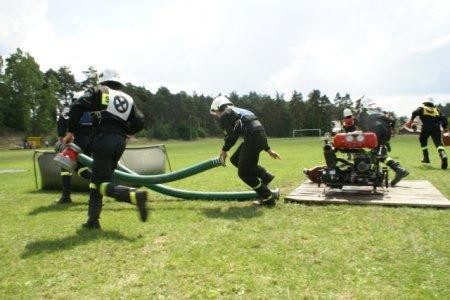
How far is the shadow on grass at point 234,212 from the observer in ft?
23.9

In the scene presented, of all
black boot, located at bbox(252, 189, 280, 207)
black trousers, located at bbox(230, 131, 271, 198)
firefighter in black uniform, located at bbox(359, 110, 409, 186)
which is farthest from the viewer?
firefighter in black uniform, located at bbox(359, 110, 409, 186)

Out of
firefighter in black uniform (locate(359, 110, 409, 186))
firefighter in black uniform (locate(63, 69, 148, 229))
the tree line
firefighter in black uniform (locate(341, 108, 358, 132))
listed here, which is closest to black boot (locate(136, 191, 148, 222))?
firefighter in black uniform (locate(63, 69, 148, 229))

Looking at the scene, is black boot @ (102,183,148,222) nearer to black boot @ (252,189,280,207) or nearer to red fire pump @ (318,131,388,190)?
black boot @ (252,189,280,207)

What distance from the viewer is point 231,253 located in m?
5.27

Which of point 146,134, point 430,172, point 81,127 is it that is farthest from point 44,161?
point 146,134

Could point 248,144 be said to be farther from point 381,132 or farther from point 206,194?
point 381,132

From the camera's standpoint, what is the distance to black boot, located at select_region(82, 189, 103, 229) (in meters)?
6.63

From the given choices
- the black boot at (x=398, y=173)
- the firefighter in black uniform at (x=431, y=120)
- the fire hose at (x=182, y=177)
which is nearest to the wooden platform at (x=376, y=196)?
the black boot at (x=398, y=173)

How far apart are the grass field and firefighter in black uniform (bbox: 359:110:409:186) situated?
7.17 ft

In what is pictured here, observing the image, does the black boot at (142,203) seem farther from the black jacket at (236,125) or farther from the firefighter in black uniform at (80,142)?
the firefighter in black uniform at (80,142)

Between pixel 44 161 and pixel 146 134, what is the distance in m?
80.7

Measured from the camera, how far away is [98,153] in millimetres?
6453

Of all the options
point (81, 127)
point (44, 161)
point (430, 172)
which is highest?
point (81, 127)

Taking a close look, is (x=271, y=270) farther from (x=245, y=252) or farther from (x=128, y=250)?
(x=128, y=250)
